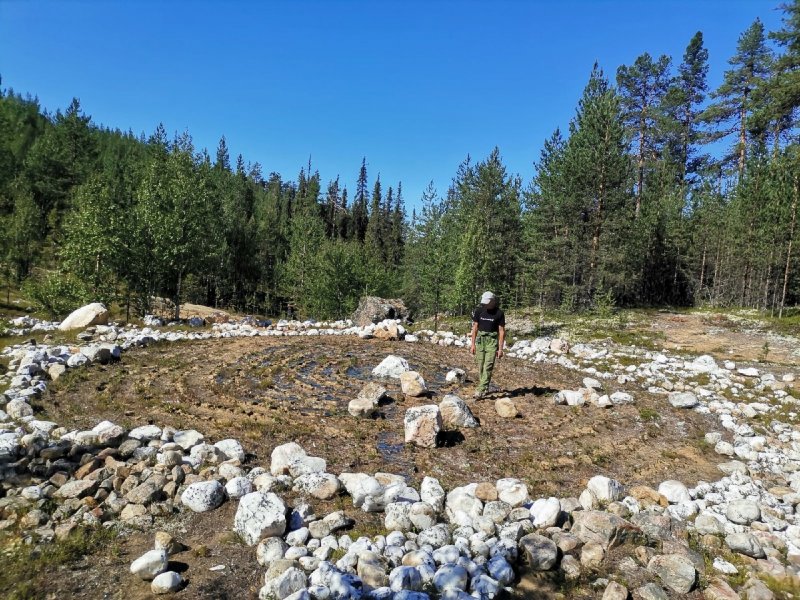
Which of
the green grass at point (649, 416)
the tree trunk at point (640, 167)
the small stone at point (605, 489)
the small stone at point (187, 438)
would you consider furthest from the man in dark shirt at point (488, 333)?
the tree trunk at point (640, 167)

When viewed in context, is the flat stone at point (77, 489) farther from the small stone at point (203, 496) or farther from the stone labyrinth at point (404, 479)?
the small stone at point (203, 496)

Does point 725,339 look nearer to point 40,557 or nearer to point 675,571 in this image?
point 675,571

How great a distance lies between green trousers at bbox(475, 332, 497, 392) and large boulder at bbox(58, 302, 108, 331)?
17370 mm

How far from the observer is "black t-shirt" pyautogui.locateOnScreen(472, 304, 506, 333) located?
37.2 ft

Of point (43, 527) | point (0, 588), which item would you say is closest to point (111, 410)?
point (43, 527)

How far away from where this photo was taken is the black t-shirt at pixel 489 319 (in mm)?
A: 11352

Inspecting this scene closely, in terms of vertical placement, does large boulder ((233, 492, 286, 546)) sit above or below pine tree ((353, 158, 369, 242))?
below

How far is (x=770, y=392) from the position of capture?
1298 centimetres

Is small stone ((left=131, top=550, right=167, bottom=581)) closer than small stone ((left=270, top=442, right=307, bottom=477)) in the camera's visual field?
Yes

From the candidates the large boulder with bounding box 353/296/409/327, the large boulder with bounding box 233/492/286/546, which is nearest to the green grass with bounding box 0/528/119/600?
the large boulder with bounding box 233/492/286/546

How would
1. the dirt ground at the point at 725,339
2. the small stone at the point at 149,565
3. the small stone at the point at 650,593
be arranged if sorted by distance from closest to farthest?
the small stone at the point at 149,565
the small stone at the point at 650,593
the dirt ground at the point at 725,339

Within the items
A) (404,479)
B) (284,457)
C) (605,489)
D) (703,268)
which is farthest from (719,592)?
(703,268)

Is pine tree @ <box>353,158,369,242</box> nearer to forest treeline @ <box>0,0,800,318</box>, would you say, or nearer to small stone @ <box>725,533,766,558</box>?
forest treeline @ <box>0,0,800,318</box>

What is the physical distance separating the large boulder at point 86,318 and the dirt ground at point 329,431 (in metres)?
5.60
